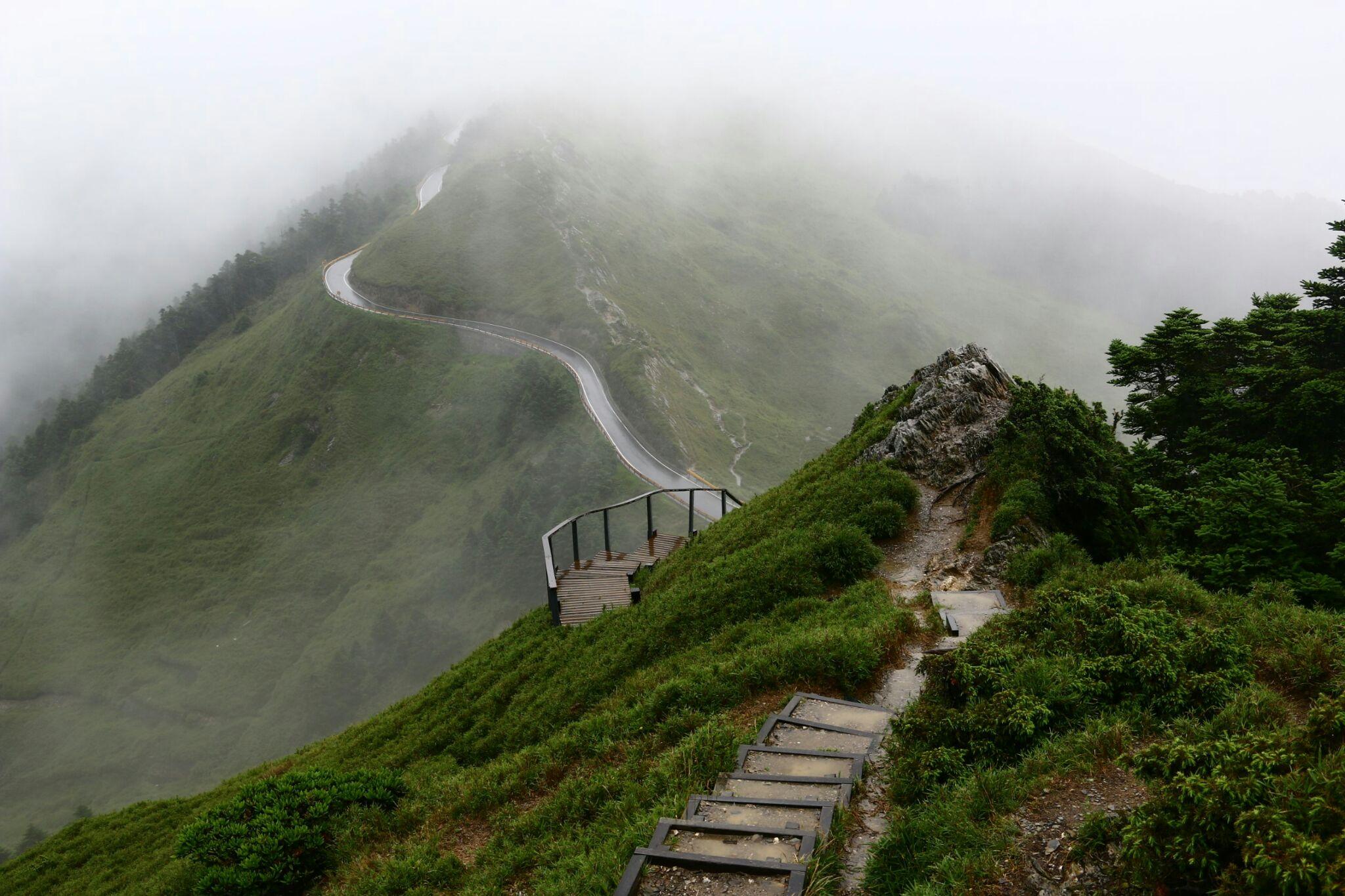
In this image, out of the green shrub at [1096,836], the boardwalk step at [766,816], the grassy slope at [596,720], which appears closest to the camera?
the green shrub at [1096,836]

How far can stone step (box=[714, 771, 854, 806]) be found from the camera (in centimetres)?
645

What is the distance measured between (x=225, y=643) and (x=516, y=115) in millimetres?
135489

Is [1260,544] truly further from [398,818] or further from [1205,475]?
[398,818]

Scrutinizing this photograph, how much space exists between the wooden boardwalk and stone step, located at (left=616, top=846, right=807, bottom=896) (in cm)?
1020

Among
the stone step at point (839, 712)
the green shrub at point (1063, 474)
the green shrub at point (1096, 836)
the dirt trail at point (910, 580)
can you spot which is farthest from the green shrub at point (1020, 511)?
the green shrub at point (1096, 836)

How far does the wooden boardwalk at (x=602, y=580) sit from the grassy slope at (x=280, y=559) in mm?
30034

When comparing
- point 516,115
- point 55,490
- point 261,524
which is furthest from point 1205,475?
point 516,115

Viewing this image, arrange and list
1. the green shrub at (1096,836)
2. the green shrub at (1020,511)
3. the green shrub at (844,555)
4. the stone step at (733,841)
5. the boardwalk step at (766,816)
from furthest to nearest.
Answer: the green shrub at (844,555) → the green shrub at (1020,511) → the stone step at (733,841) → the boardwalk step at (766,816) → the green shrub at (1096,836)

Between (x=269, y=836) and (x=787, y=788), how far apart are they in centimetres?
749

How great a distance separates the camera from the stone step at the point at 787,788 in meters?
6.45

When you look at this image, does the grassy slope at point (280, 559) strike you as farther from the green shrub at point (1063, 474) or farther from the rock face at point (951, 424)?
the green shrub at point (1063, 474)

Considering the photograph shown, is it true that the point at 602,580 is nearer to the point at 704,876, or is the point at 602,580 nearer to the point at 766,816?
the point at 766,816

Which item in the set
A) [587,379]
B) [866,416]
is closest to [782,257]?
[587,379]

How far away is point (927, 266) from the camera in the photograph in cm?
13375
